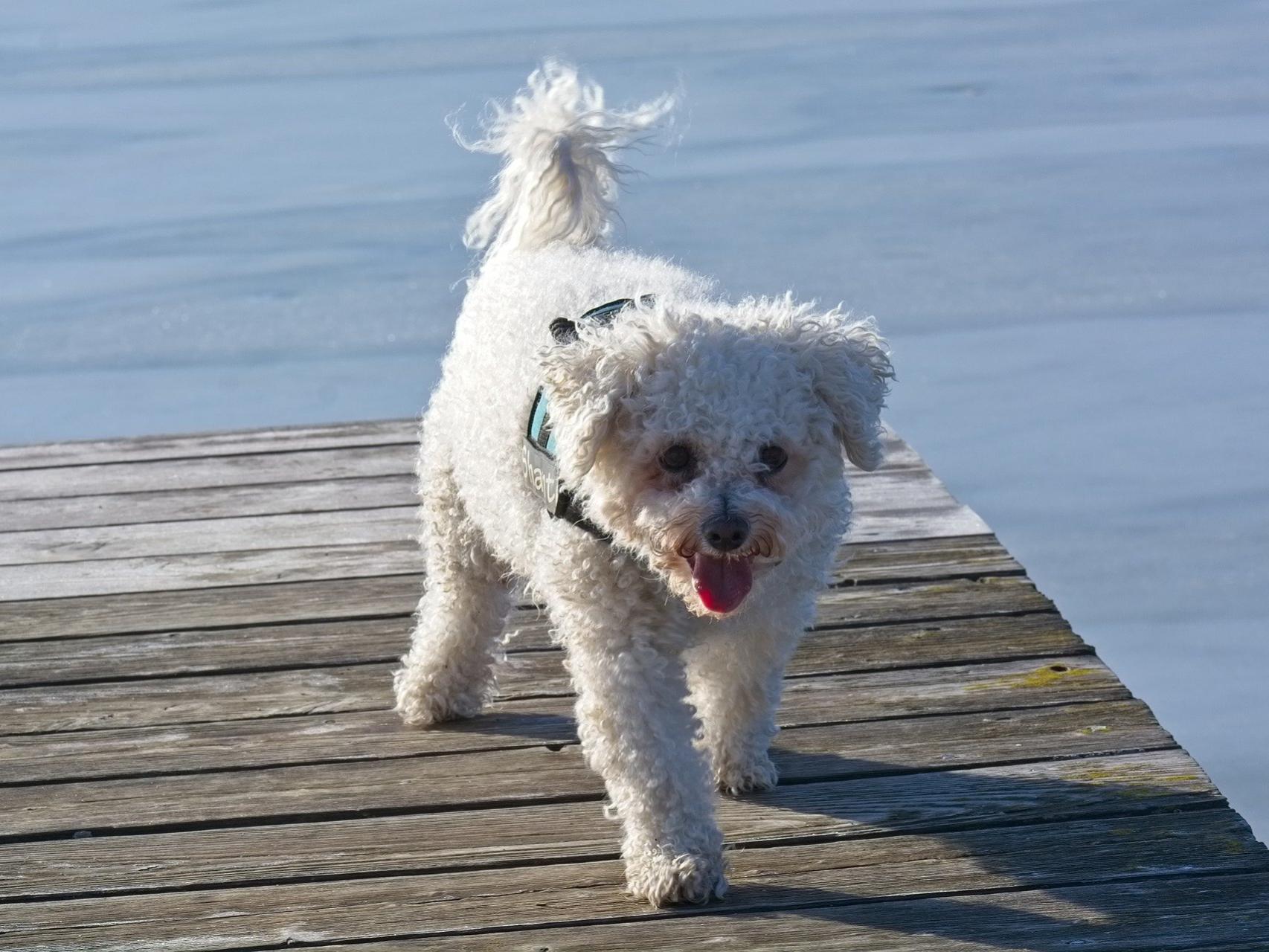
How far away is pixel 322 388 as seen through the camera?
6.93 meters

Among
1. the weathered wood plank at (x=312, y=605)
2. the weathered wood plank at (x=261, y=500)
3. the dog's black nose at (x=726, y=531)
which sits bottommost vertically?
the dog's black nose at (x=726, y=531)

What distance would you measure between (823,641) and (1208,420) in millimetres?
2698

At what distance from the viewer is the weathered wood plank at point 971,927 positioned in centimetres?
271

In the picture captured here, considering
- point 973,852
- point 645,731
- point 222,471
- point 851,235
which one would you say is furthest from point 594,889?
point 851,235

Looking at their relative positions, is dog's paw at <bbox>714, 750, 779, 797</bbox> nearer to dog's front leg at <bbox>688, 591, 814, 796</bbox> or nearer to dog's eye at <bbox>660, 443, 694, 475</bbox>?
dog's front leg at <bbox>688, 591, 814, 796</bbox>

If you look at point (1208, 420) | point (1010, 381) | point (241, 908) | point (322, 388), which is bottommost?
point (241, 908)

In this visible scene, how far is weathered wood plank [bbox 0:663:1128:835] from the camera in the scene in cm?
324

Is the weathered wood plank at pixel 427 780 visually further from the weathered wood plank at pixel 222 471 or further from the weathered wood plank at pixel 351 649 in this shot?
the weathered wood plank at pixel 222 471

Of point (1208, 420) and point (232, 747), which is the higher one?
point (1208, 420)

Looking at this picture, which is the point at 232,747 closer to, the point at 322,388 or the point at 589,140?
the point at 589,140

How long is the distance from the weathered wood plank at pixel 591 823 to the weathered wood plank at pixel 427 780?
0.17 feet

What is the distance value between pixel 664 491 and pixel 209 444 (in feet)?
10.1

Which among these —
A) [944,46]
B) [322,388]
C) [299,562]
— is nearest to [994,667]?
[299,562]

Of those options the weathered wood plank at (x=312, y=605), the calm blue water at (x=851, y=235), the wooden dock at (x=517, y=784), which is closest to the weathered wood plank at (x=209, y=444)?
the wooden dock at (x=517, y=784)
